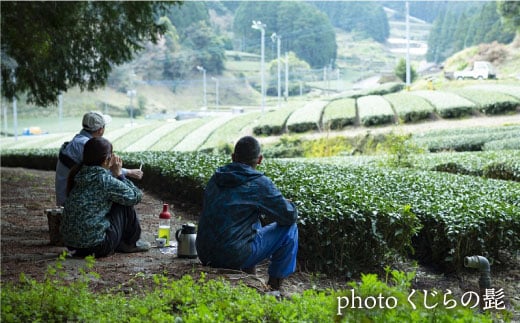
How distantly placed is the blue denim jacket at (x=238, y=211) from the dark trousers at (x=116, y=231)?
1.03 meters

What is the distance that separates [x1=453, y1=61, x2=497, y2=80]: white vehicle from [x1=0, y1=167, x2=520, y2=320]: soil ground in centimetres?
1783

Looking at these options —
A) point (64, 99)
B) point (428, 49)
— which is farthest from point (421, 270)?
point (64, 99)

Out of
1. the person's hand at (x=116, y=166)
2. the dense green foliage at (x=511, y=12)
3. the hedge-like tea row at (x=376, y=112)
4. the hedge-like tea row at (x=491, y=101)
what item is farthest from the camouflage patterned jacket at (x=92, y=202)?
the hedge-like tea row at (x=376, y=112)

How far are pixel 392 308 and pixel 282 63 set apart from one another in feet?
114

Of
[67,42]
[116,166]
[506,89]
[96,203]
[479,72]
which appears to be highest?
[67,42]

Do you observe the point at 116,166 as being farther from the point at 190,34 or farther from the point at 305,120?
the point at 190,34

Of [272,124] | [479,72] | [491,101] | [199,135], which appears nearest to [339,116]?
[272,124]

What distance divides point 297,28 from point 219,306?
33.5m

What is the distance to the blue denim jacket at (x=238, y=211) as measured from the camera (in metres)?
5.02

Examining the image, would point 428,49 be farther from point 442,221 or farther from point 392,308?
point 392,308

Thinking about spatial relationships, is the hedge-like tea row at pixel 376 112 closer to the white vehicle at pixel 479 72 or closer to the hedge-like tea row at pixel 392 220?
the white vehicle at pixel 479 72

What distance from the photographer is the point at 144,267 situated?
5.59m

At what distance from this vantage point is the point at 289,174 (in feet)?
28.7

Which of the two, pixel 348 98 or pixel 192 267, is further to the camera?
pixel 348 98
